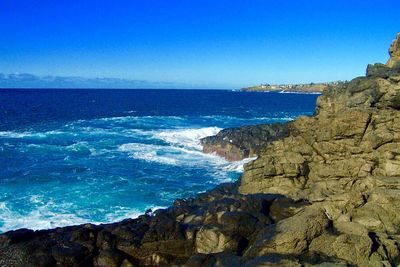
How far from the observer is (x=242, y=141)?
47188 mm

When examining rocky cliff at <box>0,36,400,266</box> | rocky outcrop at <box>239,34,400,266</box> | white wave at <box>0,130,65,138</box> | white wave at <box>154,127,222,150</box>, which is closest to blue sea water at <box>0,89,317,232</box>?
white wave at <box>154,127,222,150</box>

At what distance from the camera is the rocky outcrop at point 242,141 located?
1784 inches

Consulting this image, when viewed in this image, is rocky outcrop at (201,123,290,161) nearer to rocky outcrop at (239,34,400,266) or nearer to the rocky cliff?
the rocky cliff

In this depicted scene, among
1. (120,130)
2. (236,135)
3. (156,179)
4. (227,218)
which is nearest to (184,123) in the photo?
(120,130)

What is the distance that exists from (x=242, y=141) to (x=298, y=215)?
31317 millimetres

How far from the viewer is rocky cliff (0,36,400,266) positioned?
14.3m

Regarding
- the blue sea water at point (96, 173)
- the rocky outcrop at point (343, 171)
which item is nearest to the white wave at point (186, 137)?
the blue sea water at point (96, 173)

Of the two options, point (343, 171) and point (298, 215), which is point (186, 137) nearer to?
point (343, 171)

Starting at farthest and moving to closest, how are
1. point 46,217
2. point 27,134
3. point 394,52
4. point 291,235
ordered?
point 27,134 < point 394,52 < point 46,217 < point 291,235

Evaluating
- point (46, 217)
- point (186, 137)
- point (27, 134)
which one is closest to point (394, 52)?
point (46, 217)

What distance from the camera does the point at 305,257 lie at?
44.5ft

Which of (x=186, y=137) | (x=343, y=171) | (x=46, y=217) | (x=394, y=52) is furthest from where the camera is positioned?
(x=186, y=137)

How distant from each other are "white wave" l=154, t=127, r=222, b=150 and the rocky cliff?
25770mm

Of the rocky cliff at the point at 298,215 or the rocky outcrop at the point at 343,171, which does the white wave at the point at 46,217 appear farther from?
the rocky outcrop at the point at 343,171
